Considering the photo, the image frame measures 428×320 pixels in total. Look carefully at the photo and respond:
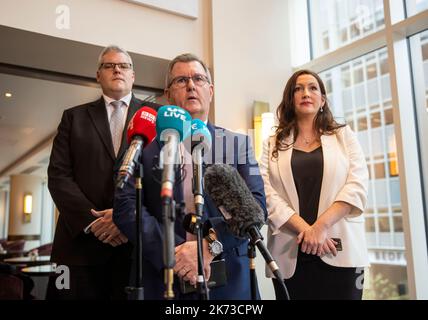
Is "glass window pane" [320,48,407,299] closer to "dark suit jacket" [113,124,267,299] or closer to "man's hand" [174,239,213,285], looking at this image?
"dark suit jacket" [113,124,267,299]

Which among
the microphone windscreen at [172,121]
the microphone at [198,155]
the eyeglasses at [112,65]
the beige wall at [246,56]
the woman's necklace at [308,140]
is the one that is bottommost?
the microphone at [198,155]

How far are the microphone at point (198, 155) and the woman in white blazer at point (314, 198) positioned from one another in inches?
37.4

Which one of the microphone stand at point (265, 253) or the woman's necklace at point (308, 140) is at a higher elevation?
the woman's necklace at point (308, 140)

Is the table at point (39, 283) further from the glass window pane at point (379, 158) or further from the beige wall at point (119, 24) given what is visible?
the glass window pane at point (379, 158)

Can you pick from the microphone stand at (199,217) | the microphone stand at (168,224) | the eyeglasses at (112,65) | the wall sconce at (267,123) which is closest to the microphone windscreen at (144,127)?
the microphone stand at (199,217)

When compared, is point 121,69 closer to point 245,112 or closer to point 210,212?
point 210,212

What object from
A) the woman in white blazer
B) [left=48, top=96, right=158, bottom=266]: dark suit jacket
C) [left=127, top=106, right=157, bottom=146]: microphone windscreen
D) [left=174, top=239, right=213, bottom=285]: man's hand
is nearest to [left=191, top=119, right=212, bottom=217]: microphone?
[left=127, top=106, right=157, bottom=146]: microphone windscreen

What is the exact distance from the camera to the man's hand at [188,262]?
1.48m

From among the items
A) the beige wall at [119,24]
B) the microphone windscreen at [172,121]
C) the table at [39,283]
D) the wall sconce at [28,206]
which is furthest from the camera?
the wall sconce at [28,206]

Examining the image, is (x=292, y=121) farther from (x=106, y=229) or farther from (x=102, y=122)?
(x=106, y=229)

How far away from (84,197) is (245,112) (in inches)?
87.0

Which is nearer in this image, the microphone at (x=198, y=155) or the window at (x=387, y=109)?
the microphone at (x=198, y=155)

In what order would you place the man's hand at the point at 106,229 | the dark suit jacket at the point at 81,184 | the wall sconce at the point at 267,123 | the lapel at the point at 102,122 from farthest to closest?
the wall sconce at the point at 267,123, the lapel at the point at 102,122, the dark suit jacket at the point at 81,184, the man's hand at the point at 106,229

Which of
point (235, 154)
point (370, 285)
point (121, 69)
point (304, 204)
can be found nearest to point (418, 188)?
point (370, 285)
